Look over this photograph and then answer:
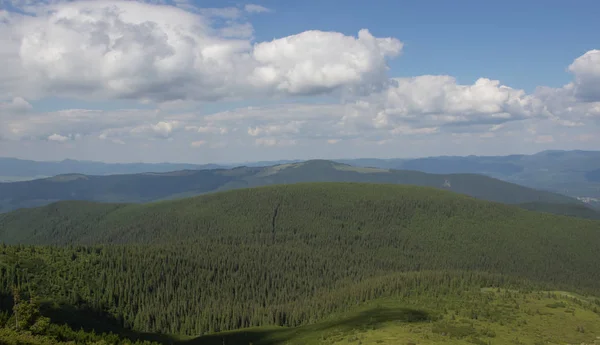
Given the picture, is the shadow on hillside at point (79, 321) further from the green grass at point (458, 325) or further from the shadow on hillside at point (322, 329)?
the green grass at point (458, 325)

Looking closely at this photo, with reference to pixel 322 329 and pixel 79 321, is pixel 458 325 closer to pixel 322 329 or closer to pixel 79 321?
pixel 322 329

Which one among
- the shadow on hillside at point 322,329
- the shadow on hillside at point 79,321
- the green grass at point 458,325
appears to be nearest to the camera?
the green grass at point 458,325

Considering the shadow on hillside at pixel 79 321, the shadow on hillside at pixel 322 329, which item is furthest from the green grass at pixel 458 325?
the shadow on hillside at pixel 79 321

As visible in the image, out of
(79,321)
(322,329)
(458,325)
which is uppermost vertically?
(458,325)

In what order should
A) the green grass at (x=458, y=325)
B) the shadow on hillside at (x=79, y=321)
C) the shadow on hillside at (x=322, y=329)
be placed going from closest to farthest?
1. the green grass at (x=458, y=325)
2. the shadow on hillside at (x=322, y=329)
3. the shadow on hillside at (x=79, y=321)

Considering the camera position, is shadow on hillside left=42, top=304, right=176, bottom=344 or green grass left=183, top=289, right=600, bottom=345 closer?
green grass left=183, top=289, right=600, bottom=345

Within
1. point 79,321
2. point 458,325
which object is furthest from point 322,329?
point 79,321

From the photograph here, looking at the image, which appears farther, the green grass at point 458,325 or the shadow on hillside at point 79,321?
the shadow on hillside at point 79,321

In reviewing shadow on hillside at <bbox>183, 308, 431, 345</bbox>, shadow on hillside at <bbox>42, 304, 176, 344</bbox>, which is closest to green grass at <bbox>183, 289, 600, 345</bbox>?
shadow on hillside at <bbox>183, 308, 431, 345</bbox>

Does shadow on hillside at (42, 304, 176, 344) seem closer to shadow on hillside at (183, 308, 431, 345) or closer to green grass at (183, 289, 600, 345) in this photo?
shadow on hillside at (183, 308, 431, 345)
